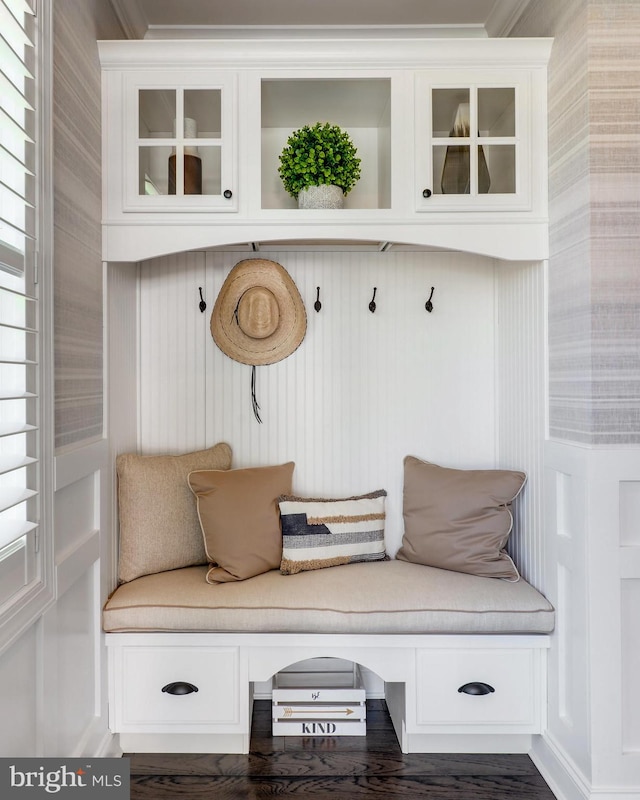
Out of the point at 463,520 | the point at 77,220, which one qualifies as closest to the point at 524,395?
the point at 463,520

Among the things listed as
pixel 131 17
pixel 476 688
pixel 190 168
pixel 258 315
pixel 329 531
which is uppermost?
pixel 131 17

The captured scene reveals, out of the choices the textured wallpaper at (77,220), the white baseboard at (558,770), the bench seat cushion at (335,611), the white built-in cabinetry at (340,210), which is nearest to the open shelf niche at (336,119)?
the white built-in cabinetry at (340,210)

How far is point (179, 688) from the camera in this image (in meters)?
2.06

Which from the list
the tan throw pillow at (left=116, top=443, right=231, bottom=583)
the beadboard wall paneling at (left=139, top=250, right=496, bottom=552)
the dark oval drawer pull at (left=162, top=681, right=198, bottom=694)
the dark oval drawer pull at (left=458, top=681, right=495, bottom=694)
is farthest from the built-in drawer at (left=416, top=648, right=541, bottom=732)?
the tan throw pillow at (left=116, top=443, right=231, bottom=583)

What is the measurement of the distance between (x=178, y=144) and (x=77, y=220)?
0.47 m

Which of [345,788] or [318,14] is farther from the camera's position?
[318,14]

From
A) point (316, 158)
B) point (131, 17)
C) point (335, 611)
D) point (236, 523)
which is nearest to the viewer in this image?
point (335, 611)

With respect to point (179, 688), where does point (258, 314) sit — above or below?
above

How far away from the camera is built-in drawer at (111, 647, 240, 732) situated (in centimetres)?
207

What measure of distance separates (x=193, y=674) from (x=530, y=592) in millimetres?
1161

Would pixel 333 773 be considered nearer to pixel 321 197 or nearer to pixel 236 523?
pixel 236 523

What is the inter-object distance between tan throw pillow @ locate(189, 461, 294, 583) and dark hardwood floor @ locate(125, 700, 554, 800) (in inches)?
23.5

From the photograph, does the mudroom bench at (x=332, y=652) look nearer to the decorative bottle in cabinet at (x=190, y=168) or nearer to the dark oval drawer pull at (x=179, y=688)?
the dark oval drawer pull at (x=179, y=688)

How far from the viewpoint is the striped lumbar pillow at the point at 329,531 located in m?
2.34
